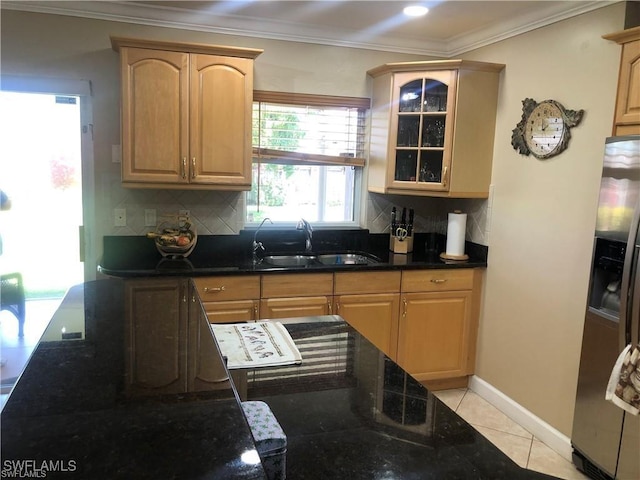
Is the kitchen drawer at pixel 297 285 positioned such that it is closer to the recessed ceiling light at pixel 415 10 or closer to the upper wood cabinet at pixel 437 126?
the upper wood cabinet at pixel 437 126

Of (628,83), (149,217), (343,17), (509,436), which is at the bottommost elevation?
(509,436)

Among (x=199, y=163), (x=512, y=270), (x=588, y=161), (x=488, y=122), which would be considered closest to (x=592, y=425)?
(x=512, y=270)

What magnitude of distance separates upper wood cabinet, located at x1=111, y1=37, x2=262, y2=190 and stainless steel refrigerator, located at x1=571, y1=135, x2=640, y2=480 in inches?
80.3

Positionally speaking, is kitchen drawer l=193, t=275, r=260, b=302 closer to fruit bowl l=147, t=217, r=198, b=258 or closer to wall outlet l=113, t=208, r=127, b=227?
fruit bowl l=147, t=217, r=198, b=258

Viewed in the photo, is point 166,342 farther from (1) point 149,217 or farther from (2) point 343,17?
(2) point 343,17

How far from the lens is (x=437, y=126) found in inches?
133

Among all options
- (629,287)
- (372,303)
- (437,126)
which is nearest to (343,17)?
(437,126)

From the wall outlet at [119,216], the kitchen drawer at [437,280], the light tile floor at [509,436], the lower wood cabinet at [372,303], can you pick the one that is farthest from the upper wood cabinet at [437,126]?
the wall outlet at [119,216]

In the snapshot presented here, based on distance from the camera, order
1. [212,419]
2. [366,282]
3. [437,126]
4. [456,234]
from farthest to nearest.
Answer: [456,234] < [437,126] < [366,282] < [212,419]

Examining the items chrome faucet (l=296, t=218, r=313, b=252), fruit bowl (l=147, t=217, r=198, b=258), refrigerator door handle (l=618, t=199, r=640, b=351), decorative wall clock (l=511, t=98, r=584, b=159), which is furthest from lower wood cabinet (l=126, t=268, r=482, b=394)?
refrigerator door handle (l=618, t=199, r=640, b=351)

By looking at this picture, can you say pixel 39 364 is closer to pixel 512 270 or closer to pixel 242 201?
pixel 242 201

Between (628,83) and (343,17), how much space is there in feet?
5.61

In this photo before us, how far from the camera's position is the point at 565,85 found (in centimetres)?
277

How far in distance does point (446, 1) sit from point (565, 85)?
0.83 meters
